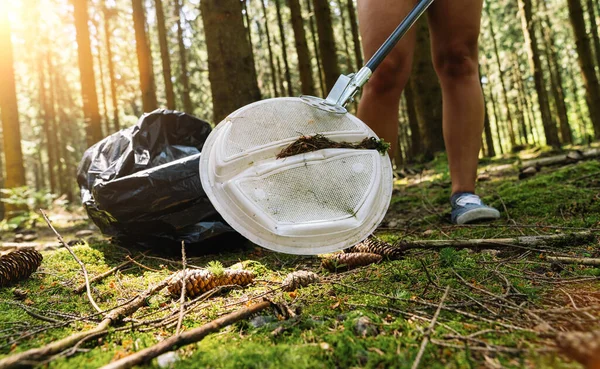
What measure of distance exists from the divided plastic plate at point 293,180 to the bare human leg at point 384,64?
0.65 meters

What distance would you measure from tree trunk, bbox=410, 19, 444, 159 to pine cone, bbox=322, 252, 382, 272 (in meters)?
5.93

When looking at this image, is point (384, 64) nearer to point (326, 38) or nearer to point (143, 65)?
point (326, 38)

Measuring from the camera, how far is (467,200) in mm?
2277

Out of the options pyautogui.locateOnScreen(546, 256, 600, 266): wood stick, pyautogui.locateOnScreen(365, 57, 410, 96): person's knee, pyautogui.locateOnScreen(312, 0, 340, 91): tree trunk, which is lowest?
pyautogui.locateOnScreen(546, 256, 600, 266): wood stick

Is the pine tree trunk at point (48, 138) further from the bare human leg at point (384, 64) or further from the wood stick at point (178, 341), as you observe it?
the wood stick at point (178, 341)

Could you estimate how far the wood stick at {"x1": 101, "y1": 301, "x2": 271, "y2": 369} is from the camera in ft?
2.62

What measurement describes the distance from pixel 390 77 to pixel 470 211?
2.96ft

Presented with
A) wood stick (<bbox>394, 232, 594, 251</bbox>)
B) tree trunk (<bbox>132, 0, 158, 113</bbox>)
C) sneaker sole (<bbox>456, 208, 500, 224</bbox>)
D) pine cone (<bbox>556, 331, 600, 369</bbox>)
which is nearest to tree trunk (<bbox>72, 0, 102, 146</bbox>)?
tree trunk (<bbox>132, 0, 158, 113</bbox>)

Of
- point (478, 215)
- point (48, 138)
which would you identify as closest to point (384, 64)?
point (478, 215)

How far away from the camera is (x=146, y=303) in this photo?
1.38 metres

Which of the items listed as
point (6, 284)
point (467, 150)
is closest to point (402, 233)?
point (467, 150)

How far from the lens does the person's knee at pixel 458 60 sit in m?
2.27

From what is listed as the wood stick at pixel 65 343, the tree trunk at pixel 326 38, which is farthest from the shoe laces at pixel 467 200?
the tree trunk at pixel 326 38

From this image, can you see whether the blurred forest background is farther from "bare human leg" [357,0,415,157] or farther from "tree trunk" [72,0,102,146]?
"bare human leg" [357,0,415,157]
